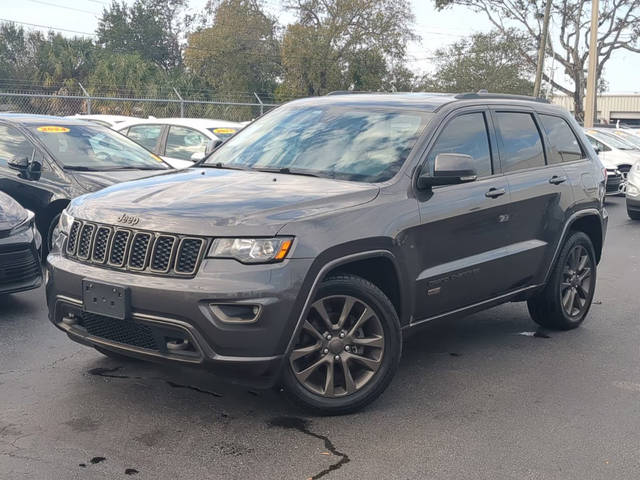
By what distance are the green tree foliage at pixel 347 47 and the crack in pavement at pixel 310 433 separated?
4852 cm

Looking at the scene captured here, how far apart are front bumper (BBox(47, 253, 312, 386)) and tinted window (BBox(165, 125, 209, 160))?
783 cm

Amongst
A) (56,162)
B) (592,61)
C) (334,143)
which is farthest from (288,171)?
(592,61)

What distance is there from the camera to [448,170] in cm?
510

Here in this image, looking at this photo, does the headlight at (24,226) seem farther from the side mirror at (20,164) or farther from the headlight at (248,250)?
the headlight at (248,250)

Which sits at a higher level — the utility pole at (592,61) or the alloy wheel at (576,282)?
the utility pole at (592,61)

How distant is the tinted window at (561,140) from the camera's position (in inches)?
261

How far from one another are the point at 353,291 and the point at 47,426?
1741 millimetres

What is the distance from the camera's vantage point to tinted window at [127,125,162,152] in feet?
41.3

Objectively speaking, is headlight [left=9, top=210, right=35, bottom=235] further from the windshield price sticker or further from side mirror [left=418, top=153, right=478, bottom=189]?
side mirror [left=418, top=153, right=478, bottom=189]

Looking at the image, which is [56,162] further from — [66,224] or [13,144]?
[66,224]

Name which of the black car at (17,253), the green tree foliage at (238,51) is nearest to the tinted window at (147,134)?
the black car at (17,253)

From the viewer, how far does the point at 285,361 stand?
4.40 meters

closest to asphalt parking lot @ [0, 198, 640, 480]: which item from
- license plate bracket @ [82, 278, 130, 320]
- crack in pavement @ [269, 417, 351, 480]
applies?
crack in pavement @ [269, 417, 351, 480]

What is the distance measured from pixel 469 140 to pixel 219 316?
2.37 meters
